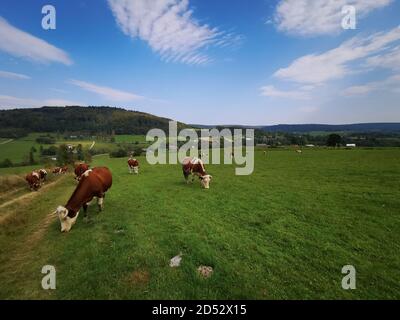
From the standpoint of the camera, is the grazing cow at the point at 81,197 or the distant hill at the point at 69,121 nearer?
the grazing cow at the point at 81,197

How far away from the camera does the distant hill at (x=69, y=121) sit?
128m

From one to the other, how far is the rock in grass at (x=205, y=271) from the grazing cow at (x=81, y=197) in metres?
7.35

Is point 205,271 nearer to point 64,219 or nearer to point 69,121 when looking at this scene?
point 64,219

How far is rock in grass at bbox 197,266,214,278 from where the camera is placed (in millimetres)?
8008

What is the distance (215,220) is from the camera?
1258 centimetres

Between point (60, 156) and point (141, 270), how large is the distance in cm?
5178

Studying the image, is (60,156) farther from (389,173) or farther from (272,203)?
(389,173)

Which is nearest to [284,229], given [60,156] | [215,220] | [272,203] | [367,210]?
[215,220]

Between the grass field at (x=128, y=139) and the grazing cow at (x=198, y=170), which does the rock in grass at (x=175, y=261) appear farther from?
the grass field at (x=128, y=139)

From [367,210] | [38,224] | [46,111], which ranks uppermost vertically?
[46,111]

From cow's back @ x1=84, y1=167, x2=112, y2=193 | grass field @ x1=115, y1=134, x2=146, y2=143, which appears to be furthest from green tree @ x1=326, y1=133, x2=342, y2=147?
cow's back @ x1=84, y1=167, x2=112, y2=193

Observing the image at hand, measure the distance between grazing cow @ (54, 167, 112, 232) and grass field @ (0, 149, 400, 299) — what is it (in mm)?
634

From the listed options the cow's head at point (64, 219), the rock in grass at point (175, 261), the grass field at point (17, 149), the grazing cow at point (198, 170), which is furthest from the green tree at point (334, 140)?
the grass field at point (17, 149)

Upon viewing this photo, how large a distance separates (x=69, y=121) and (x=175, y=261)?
16807cm
